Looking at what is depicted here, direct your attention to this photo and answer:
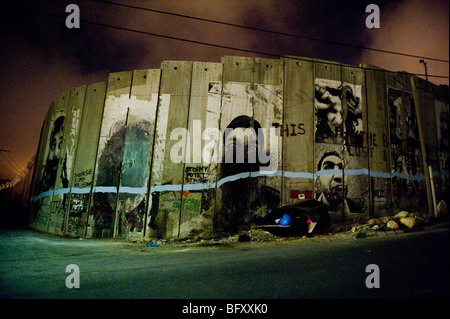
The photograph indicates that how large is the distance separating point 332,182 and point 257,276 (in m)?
7.68

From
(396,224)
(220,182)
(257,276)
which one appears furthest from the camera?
(220,182)

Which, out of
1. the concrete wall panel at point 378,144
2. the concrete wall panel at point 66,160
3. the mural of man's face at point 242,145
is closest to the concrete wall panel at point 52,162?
the concrete wall panel at point 66,160

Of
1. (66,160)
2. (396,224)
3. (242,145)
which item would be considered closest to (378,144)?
(396,224)

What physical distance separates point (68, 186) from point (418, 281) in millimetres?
12639

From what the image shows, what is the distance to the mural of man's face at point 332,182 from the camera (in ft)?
33.2

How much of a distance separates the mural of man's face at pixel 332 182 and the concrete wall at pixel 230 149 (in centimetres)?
4

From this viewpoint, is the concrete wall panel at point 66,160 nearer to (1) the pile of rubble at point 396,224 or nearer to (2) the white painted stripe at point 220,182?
(2) the white painted stripe at point 220,182

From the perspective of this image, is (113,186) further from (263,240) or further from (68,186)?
(263,240)

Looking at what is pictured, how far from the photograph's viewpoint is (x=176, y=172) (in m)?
9.73

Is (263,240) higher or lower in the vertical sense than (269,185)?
lower

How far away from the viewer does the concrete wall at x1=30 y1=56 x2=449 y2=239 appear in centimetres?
966

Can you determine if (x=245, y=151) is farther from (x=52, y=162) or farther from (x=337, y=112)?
(x=52, y=162)

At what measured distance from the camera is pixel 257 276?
3.68 metres
